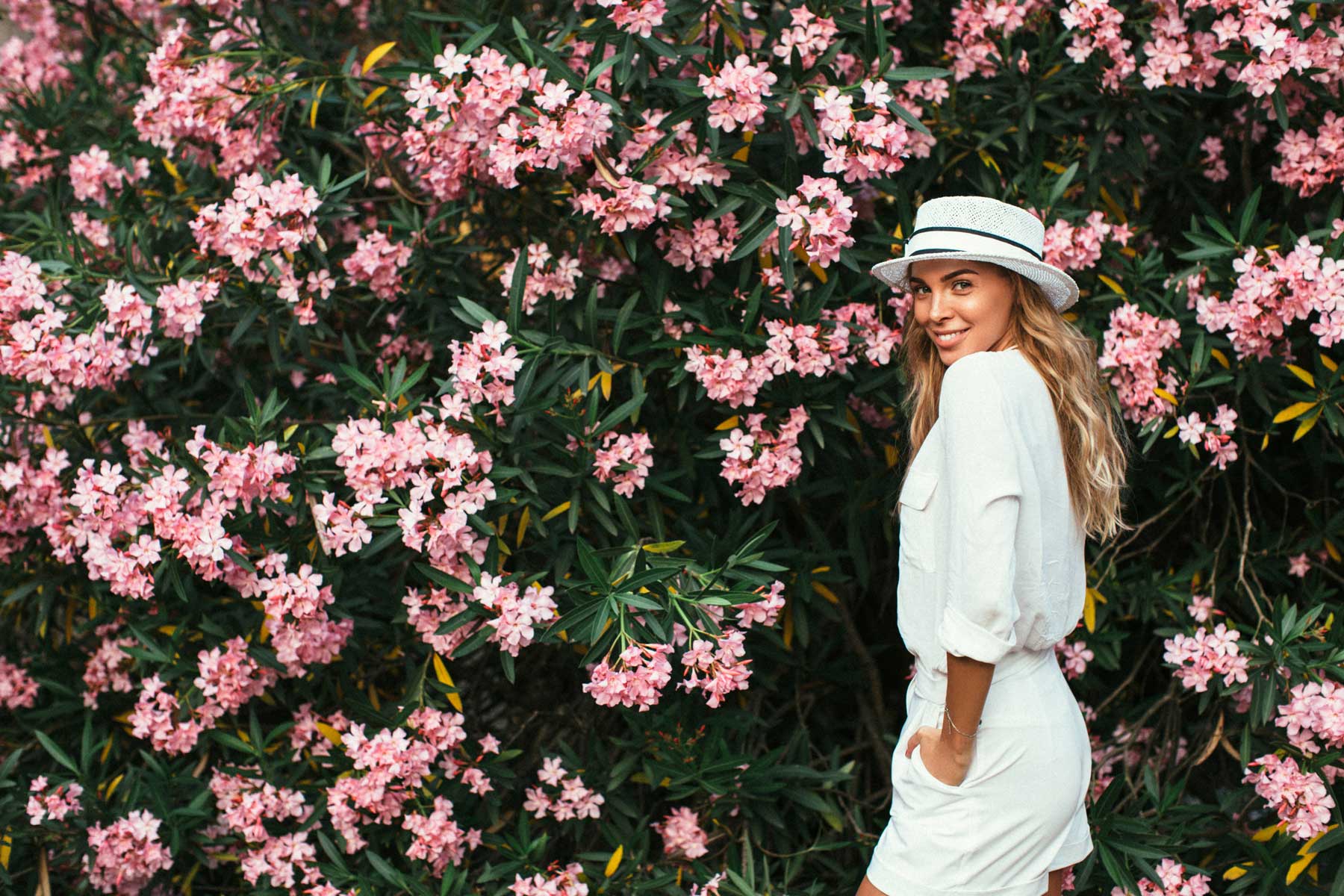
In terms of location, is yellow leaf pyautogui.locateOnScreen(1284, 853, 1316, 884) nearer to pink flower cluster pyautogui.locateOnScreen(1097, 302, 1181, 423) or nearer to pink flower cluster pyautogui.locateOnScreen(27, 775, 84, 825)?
pink flower cluster pyautogui.locateOnScreen(1097, 302, 1181, 423)

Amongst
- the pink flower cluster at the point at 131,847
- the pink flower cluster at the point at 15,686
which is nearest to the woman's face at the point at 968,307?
the pink flower cluster at the point at 131,847

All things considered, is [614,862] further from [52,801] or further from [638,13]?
[638,13]

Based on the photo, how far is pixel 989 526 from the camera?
5.69ft

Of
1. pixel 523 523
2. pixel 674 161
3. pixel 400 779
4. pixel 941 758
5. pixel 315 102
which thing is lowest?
pixel 941 758

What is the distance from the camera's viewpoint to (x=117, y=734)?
336 cm

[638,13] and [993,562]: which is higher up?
[638,13]

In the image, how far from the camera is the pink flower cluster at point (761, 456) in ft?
8.73

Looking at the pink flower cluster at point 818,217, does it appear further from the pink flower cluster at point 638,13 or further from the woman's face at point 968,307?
the woman's face at point 968,307

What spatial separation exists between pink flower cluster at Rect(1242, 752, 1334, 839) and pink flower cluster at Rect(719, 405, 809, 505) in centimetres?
119

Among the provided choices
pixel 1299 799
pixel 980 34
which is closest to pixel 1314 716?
pixel 1299 799

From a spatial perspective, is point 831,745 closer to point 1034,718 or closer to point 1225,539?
point 1225,539

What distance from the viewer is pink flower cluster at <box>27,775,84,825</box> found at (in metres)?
2.96

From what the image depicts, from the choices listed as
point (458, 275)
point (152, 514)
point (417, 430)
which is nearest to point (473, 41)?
point (458, 275)

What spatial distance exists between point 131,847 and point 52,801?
9.7 inches
